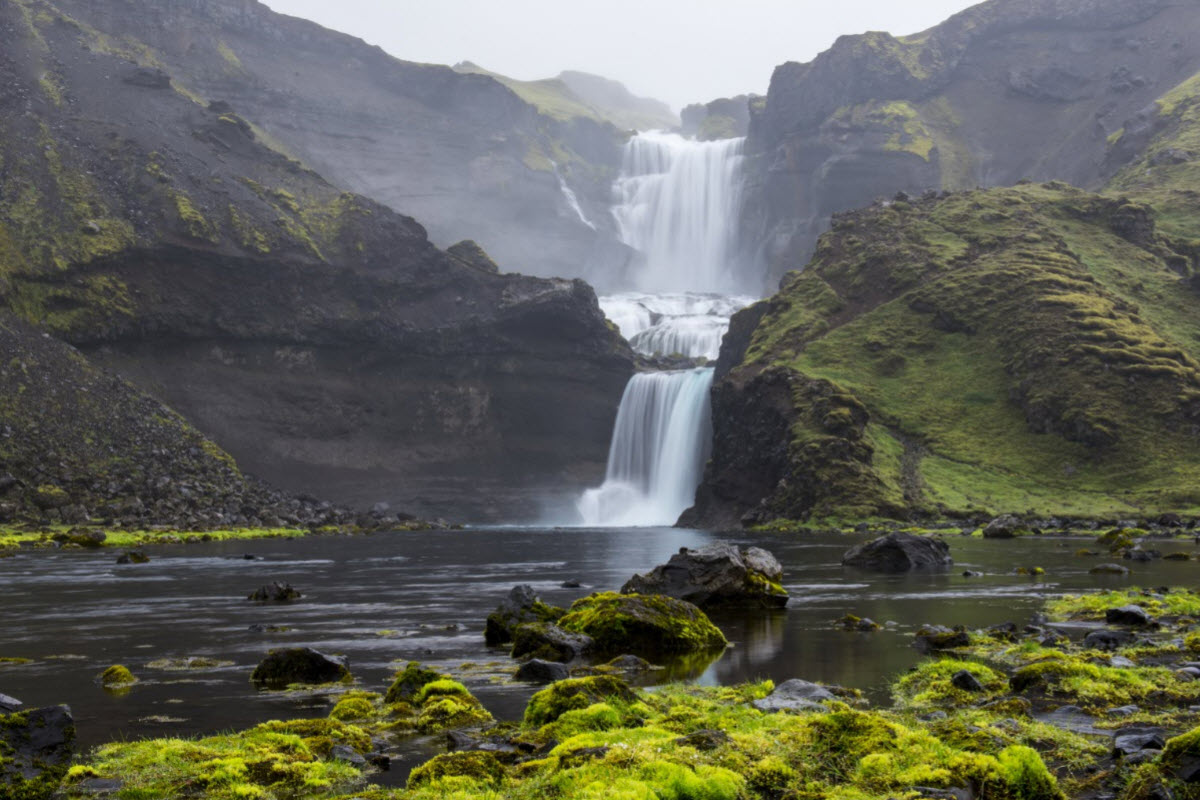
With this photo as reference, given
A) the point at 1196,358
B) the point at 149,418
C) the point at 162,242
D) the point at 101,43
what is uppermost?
the point at 101,43

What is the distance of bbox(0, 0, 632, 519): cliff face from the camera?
12700cm

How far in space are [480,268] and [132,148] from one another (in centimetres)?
5188

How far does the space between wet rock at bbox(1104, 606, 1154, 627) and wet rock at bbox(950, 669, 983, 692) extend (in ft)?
31.7

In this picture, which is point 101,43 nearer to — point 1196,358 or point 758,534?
point 758,534

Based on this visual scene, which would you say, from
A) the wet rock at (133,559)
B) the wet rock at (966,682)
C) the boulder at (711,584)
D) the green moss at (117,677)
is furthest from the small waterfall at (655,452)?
the wet rock at (966,682)

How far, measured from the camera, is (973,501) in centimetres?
8988

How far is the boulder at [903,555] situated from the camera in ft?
154

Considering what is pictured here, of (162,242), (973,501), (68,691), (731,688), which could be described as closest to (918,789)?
(731,688)

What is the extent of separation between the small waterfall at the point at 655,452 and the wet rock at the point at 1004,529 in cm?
5528

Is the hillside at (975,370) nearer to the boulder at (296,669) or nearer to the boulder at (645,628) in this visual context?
the boulder at (645,628)

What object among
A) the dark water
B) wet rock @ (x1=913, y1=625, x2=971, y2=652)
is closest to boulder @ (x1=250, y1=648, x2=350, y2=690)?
the dark water

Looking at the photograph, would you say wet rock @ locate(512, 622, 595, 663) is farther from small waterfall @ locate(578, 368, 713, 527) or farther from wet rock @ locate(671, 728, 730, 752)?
small waterfall @ locate(578, 368, 713, 527)

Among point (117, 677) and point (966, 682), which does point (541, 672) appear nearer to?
point (966, 682)

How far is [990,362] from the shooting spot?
11581 cm
